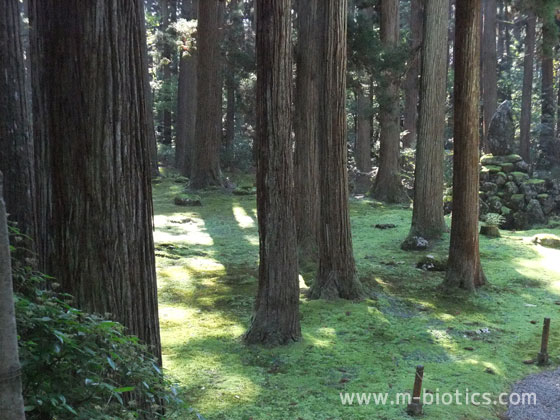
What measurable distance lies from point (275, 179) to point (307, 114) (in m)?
3.87

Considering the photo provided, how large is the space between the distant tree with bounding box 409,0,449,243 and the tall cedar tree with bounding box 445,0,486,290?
353 centimetres

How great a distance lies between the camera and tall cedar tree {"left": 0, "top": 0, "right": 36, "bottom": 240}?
5383mm

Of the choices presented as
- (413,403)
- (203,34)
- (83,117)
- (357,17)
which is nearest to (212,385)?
(413,403)

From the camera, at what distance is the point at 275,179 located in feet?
20.5

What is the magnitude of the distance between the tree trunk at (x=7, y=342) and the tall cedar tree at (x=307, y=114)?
27.1ft

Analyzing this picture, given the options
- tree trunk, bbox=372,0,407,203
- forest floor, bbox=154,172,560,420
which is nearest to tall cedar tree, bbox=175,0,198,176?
tree trunk, bbox=372,0,407,203

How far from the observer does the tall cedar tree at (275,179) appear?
20.2 ft

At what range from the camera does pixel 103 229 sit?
337 cm

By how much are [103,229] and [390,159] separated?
1603cm

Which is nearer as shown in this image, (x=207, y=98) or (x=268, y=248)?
(x=268, y=248)

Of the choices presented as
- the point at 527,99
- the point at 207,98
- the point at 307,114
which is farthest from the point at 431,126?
the point at 527,99

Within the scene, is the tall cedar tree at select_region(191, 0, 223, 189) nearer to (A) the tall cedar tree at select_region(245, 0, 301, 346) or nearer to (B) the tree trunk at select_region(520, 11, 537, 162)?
(A) the tall cedar tree at select_region(245, 0, 301, 346)

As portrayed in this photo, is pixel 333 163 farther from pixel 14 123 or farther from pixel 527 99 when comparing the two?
pixel 527 99

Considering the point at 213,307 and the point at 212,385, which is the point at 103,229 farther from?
the point at 213,307
